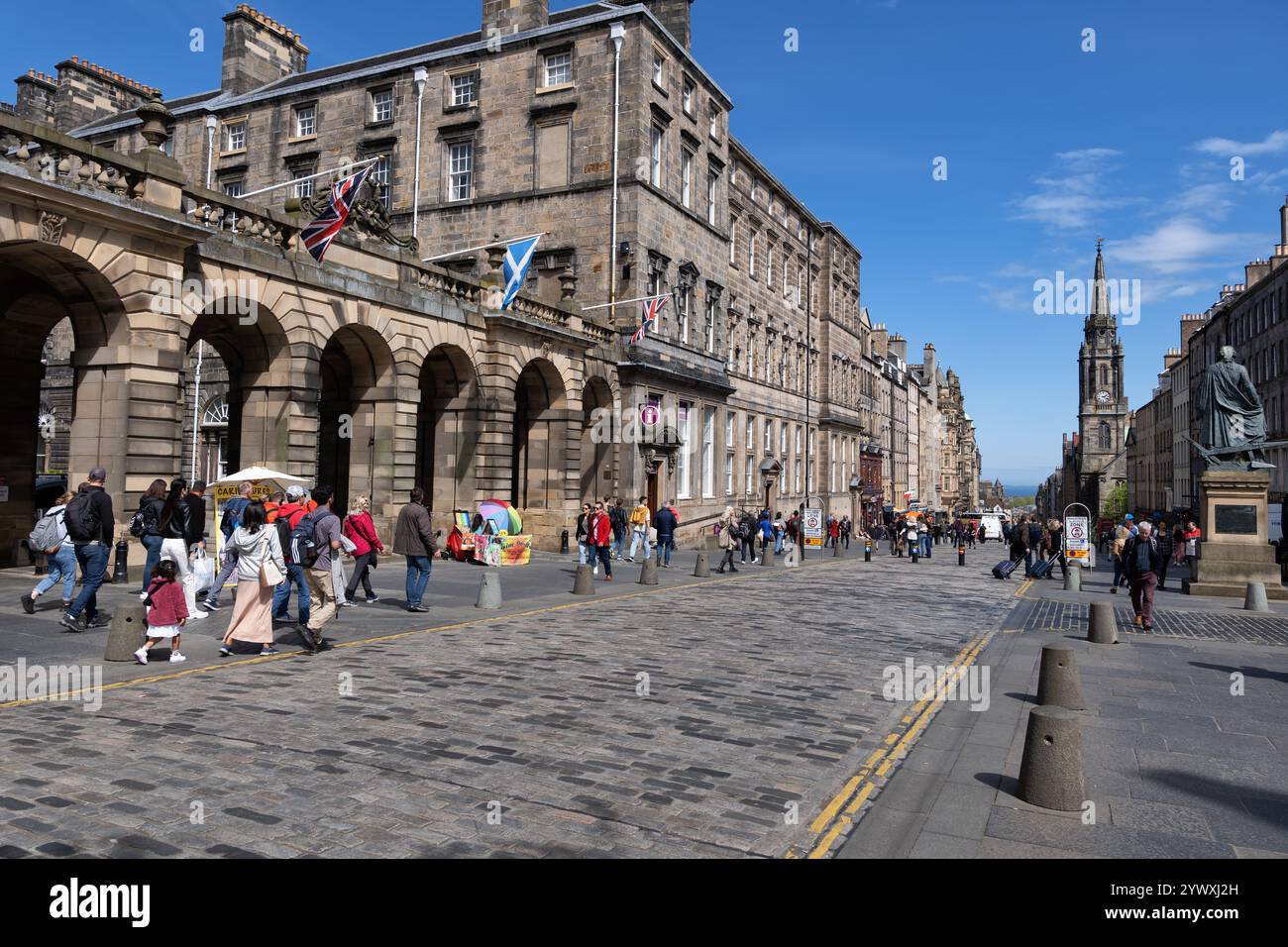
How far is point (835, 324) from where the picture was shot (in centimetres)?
5881

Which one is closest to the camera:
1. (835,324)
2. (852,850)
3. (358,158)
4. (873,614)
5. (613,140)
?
(852,850)

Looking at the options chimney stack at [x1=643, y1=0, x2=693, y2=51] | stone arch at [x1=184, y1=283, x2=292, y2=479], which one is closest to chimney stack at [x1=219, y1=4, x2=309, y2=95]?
chimney stack at [x1=643, y1=0, x2=693, y2=51]

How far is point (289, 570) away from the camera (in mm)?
12000

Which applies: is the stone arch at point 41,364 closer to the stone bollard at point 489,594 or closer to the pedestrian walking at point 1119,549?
the stone bollard at point 489,594

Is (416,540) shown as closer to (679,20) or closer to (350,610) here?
(350,610)

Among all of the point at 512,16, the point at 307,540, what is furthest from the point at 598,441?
the point at 307,540

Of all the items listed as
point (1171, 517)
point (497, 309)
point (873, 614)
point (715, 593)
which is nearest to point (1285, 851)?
point (873, 614)

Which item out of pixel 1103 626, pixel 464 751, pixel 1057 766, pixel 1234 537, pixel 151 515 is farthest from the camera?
pixel 1234 537

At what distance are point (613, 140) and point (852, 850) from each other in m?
31.0

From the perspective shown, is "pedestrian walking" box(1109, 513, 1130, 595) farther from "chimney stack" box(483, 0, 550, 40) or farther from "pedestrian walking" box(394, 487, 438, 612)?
"chimney stack" box(483, 0, 550, 40)

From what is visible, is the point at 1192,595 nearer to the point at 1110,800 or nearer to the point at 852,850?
the point at 1110,800

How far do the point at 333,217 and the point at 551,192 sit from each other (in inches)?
657

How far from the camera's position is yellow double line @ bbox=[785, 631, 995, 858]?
5.18 metres
